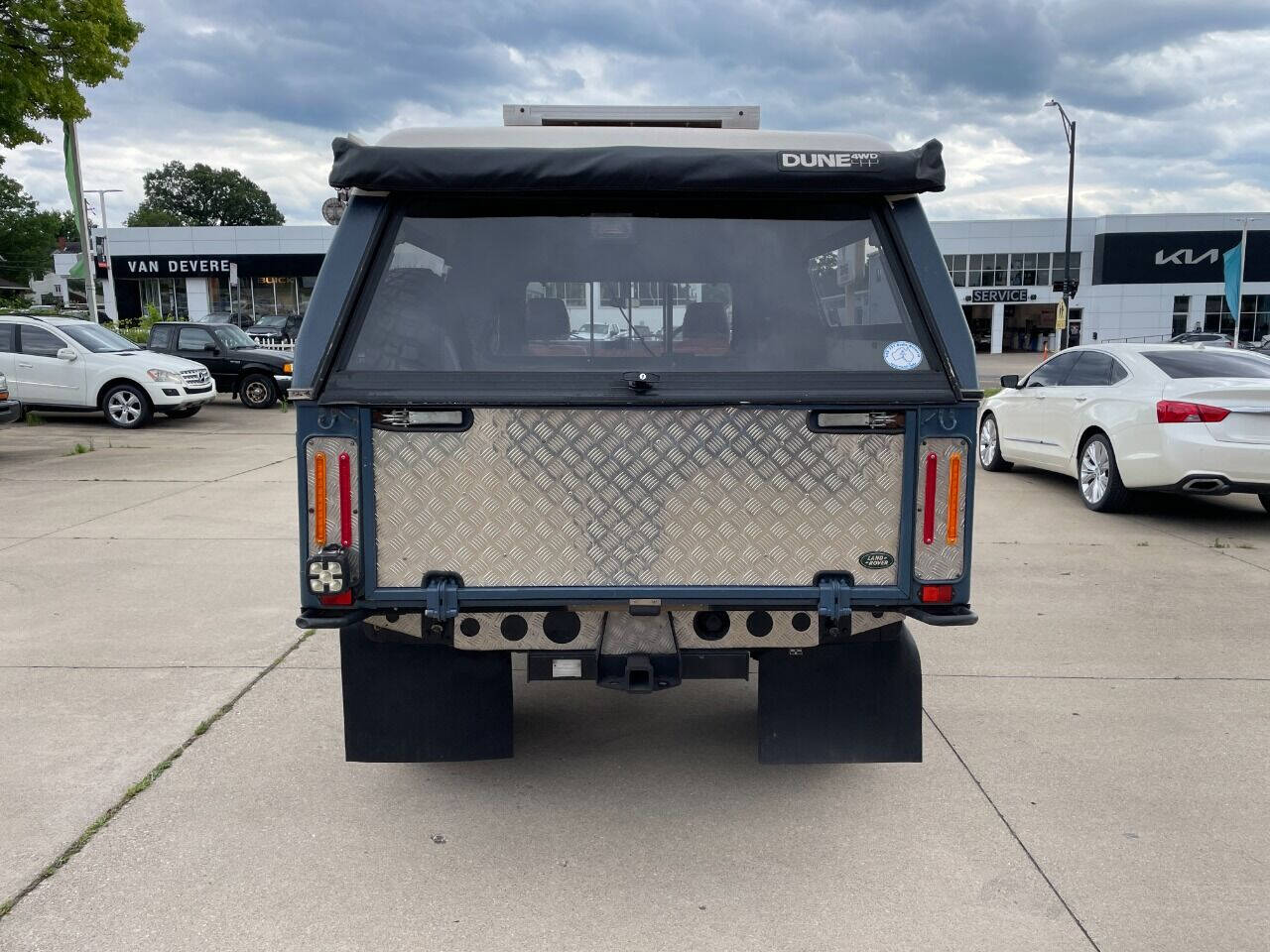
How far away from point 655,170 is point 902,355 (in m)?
0.98

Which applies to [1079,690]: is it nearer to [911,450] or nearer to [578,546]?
[911,450]

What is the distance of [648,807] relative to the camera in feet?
12.1

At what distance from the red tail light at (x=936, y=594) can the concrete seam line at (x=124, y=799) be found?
2886 mm

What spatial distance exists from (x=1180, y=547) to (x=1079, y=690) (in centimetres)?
369

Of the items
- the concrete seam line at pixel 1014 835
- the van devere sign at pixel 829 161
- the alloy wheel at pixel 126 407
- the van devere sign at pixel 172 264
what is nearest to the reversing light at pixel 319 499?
the van devere sign at pixel 829 161

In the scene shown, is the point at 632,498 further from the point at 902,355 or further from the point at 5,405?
the point at 5,405

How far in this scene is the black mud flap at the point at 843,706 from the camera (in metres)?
3.65

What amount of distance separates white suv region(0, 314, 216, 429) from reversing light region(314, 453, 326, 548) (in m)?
14.4

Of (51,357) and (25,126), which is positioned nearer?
(51,357)

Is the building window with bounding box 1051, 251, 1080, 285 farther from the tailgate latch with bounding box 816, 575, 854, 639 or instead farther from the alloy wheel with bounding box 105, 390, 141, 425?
the tailgate latch with bounding box 816, 575, 854, 639

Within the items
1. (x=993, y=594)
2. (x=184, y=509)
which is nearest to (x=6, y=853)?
(x=993, y=594)

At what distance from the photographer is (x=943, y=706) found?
4688mm

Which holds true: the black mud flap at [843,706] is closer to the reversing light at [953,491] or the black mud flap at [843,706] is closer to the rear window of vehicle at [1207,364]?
the reversing light at [953,491]

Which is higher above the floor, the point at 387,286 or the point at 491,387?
the point at 387,286
